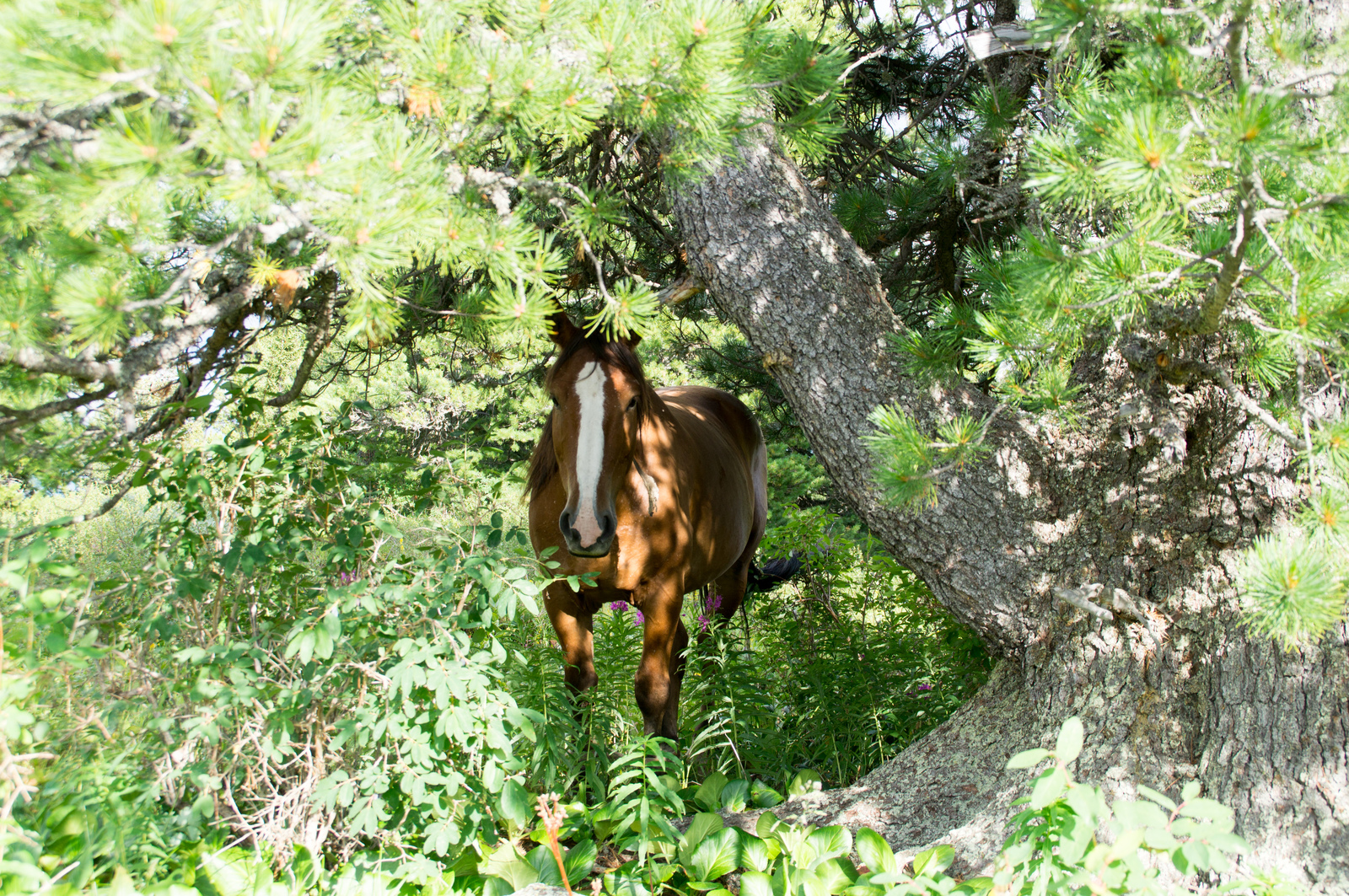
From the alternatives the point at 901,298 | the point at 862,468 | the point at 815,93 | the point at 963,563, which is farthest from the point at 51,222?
the point at 901,298

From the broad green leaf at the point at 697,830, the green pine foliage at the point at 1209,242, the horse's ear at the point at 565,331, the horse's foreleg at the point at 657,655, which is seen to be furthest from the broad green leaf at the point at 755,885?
the horse's ear at the point at 565,331

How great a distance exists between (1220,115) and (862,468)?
1.71 meters

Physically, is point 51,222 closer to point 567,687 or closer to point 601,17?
point 601,17

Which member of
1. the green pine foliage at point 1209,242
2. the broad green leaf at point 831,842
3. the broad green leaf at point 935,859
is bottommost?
the broad green leaf at point 831,842

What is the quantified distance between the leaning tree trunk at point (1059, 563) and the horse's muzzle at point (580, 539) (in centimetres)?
90

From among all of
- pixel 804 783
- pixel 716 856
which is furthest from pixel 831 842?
pixel 804 783

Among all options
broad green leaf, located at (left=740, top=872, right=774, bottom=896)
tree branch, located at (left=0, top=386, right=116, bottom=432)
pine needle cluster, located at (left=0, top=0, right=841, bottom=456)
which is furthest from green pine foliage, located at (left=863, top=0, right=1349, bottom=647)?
tree branch, located at (left=0, top=386, right=116, bottom=432)

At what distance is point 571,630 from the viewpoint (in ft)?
10.1

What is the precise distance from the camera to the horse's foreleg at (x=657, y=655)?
308 cm

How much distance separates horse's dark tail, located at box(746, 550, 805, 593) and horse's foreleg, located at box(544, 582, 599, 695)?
1.94 meters

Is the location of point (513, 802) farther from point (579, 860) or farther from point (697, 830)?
point (697, 830)

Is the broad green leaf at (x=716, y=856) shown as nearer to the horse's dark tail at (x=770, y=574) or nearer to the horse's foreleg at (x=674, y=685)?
the horse's foreleg at (x=674, y=685)

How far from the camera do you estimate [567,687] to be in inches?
111

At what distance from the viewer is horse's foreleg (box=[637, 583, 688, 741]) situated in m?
3.08
